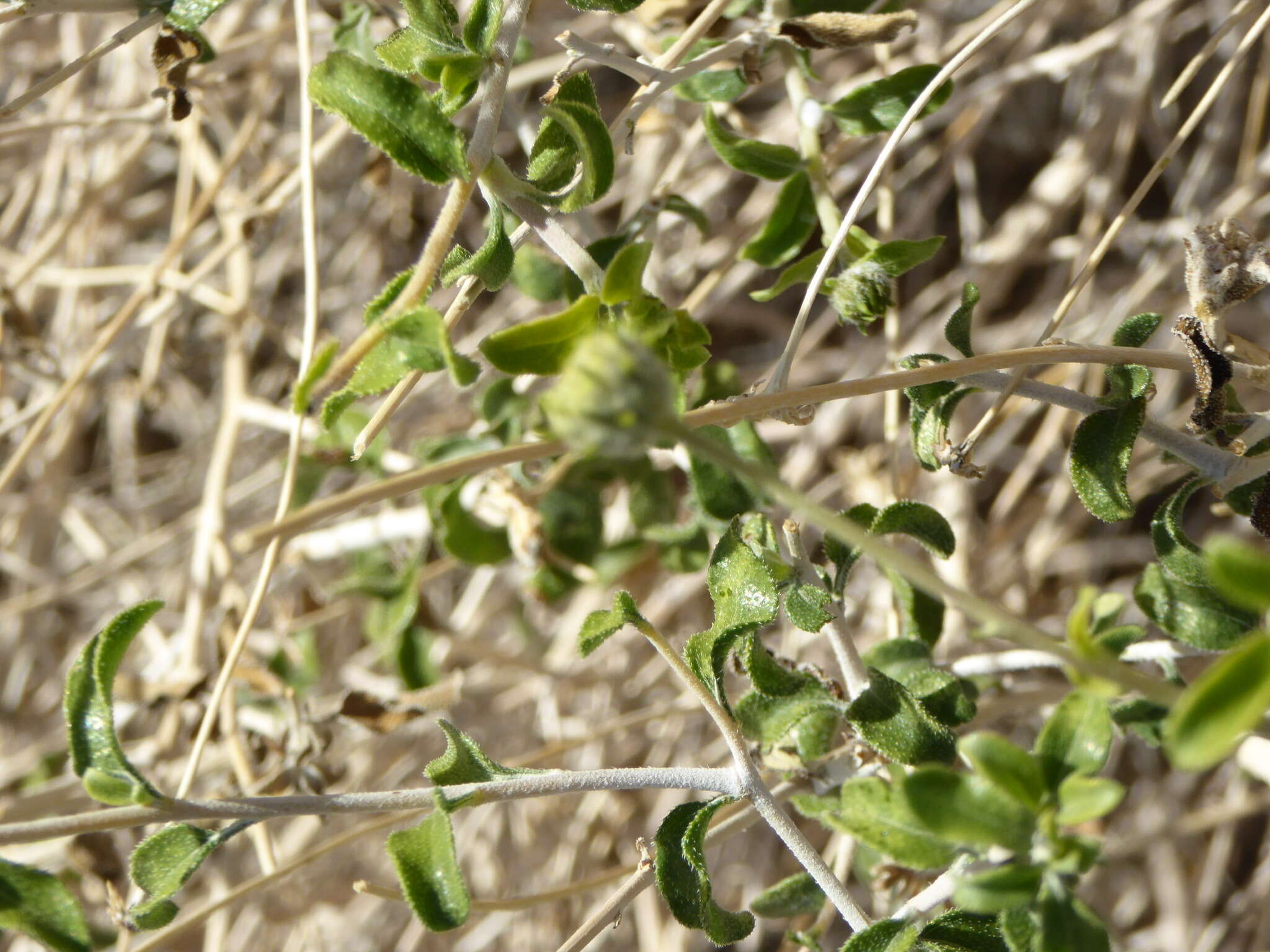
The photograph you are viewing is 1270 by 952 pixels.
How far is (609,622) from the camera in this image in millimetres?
1107

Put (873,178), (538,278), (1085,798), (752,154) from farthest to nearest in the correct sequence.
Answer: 1. (538,278)
2. (752,154)
3. (873,178)
4. (1085,798)

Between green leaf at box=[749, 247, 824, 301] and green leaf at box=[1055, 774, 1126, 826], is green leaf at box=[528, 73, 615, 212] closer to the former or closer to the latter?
green leaf at box=[749, 247, 824, 301]

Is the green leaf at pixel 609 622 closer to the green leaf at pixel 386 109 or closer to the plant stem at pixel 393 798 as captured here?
the plant stem at pixel 393 798

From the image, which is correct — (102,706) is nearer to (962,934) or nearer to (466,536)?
(466,536)

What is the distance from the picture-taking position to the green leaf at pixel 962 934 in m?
1.01

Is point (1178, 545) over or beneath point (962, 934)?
over

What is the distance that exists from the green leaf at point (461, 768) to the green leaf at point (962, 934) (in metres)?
0.41

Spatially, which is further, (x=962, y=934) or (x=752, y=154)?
(x=752, y=154)

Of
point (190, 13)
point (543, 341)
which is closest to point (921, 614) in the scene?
point (543, 341)

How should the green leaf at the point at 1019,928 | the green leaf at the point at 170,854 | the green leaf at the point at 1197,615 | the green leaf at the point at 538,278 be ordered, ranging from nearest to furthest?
the green leaf at the point at 1019,928
the green leaf at the point at 170,854
the green leaf at the point at 1197,615
the green leaf at the point at 538,278

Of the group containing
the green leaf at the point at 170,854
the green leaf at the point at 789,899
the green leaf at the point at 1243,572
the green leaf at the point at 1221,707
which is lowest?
the green leaf at the point at 789,899

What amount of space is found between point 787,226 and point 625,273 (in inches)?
20.7

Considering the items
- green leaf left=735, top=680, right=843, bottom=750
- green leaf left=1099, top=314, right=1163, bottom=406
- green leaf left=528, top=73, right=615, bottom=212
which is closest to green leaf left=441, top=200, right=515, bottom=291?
green leaf left=528, top=73, right=615, bottom=212

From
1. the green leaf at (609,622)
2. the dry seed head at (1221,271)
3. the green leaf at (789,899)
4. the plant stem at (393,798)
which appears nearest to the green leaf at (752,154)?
the dry seed head at (1221,271)
